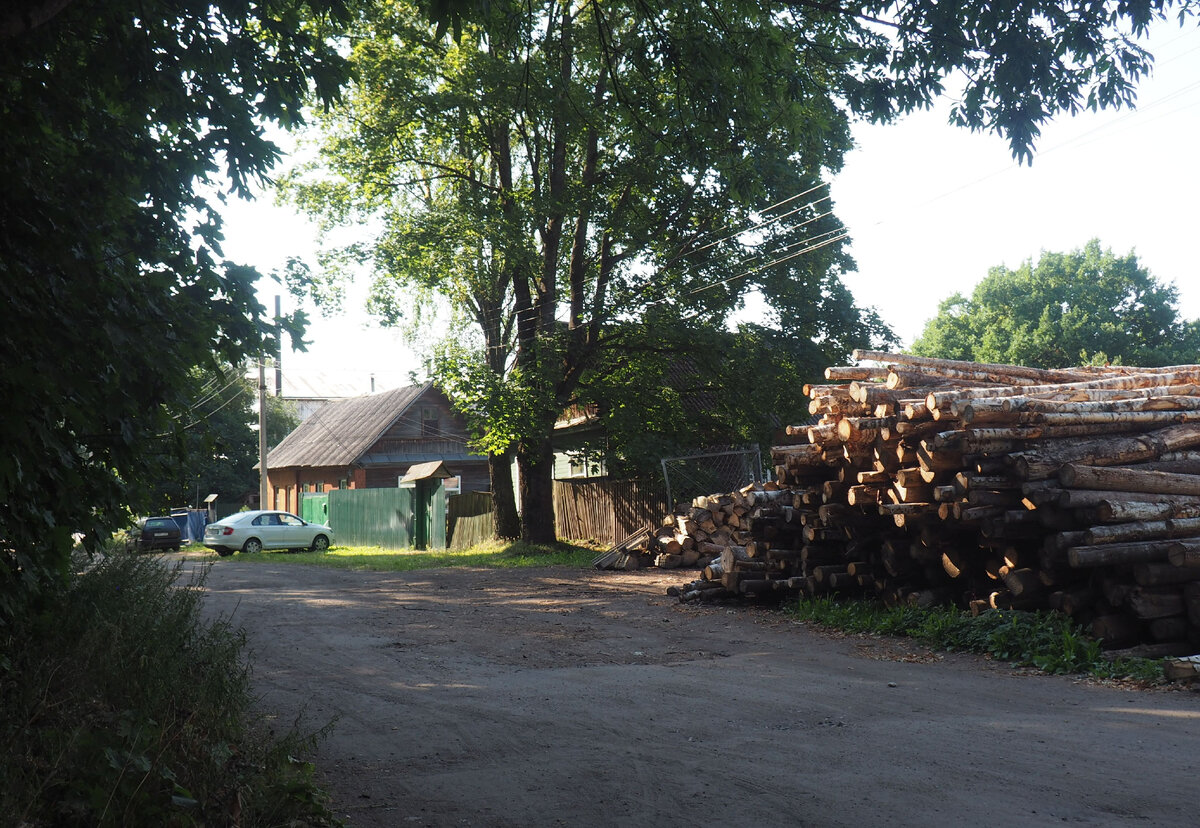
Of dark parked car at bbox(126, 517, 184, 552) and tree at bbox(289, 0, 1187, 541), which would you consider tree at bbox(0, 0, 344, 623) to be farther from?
dark parked car at bbox(126, 517, 184, 552)

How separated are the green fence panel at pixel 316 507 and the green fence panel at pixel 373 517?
6.75ft

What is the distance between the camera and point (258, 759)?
4926 mm

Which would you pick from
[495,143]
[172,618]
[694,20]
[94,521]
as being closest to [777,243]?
[495,143]

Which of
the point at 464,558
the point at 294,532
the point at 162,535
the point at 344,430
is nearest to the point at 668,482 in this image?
the point at 464,558

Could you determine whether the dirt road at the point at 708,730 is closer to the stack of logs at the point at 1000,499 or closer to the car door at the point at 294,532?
the stack of logs at the point at 1000,499

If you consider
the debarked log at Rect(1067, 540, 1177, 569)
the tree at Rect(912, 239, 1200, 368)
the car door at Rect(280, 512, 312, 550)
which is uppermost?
the tree at Rect(912, 239, 1200, 368)

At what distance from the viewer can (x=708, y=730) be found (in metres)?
6.71

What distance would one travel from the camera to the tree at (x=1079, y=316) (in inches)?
2267

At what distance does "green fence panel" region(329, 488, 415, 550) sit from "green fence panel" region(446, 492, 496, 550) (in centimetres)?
254

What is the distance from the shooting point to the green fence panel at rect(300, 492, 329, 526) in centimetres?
4019

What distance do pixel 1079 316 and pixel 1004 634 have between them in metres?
56.0

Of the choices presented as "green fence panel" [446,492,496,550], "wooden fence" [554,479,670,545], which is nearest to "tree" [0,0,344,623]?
"wooden fence" [554,479,670,545]

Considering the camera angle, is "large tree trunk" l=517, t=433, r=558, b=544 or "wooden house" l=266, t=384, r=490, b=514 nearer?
"large tree trunk" l=517, t=433, r=558, b=544

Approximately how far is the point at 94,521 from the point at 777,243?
60.7ft
